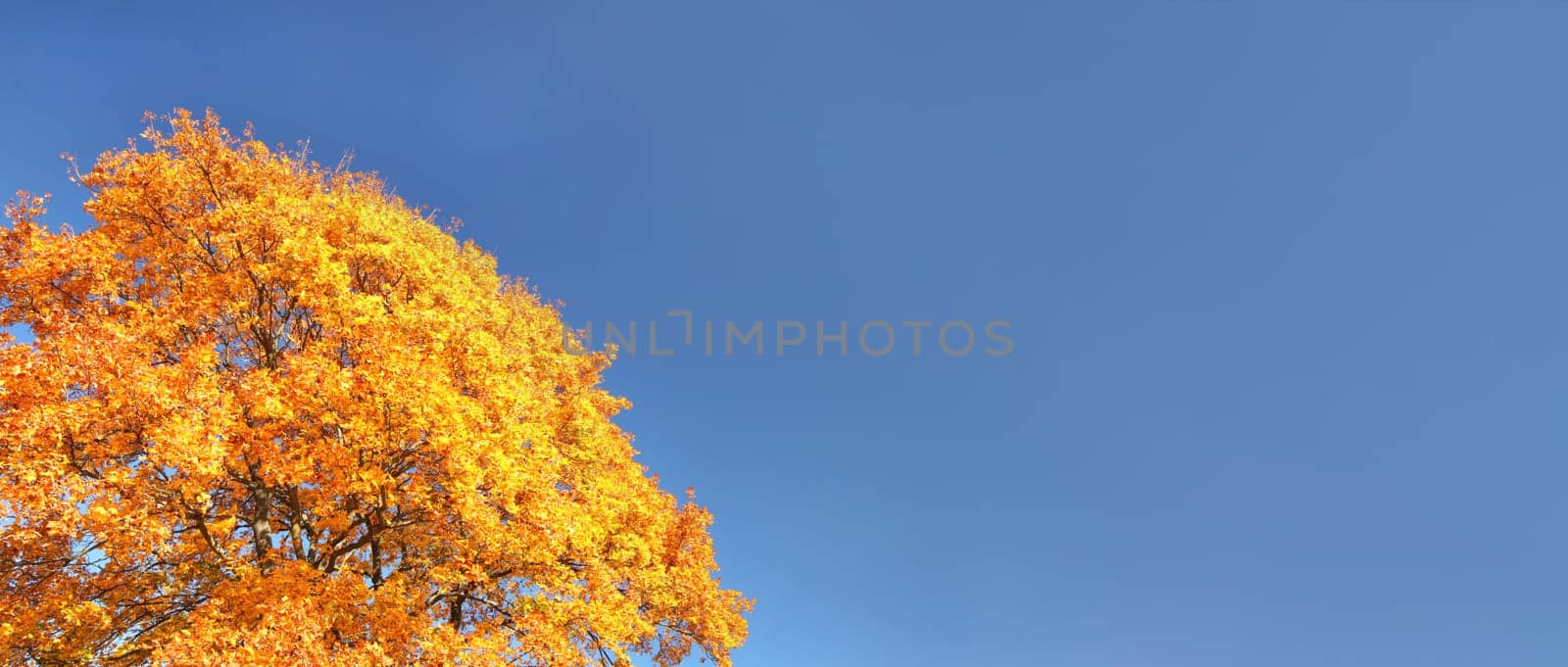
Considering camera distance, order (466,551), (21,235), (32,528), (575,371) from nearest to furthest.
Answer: (32,528) < (21,235) < (466,551) < (575,371)

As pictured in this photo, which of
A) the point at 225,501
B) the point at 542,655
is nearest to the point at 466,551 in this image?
the point at 542,655

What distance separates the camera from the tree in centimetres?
1068

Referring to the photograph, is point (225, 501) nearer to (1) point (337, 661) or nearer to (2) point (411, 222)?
(1) point (337, 661)

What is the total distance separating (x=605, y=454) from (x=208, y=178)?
44.9ft

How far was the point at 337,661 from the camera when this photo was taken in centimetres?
1059

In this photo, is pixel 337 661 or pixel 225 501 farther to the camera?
pixel 225 501

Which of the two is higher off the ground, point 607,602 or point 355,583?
point 607,602

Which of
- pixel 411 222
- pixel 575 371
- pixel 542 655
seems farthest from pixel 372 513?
pixel 575 371

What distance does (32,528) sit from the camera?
9.86m

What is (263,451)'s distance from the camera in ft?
41.2

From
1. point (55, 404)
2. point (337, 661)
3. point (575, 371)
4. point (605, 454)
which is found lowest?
point (337, 661)

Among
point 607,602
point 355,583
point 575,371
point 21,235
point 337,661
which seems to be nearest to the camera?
point 337,661

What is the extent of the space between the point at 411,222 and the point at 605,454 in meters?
11.1

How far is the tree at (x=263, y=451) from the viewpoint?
35.0 ft
